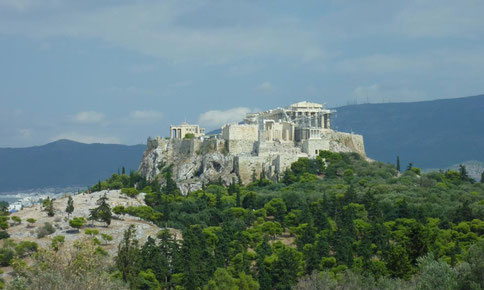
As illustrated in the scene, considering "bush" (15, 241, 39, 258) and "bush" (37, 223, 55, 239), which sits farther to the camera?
"bush" (37, 223, 55, 239)

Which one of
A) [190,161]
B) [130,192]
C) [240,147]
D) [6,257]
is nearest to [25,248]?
[6,257]

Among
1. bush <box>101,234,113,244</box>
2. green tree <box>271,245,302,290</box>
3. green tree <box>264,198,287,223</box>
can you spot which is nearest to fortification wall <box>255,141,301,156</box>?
green tree <box>264,198,287,223</box>

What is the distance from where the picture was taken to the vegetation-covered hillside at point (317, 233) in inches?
2633

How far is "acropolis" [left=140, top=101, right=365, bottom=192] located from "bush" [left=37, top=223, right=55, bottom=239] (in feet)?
97.0

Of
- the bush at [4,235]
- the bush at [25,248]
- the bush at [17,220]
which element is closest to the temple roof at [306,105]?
the bush at [17,220]

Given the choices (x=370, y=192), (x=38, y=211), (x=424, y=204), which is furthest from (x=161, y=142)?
(x=424, y=204)

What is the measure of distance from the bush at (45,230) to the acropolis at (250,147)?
29576 mm

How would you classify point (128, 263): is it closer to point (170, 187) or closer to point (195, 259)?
point (195, 259)

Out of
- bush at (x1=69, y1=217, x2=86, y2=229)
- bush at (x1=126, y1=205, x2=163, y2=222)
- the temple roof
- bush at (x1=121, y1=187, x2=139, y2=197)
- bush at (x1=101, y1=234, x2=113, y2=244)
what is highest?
the temple roof

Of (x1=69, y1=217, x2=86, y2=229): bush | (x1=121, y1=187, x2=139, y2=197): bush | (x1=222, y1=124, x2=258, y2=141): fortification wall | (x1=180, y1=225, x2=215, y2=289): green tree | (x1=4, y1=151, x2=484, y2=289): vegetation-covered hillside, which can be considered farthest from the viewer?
(x1=222, y1=124, x2=258, y2=141): fortification wall

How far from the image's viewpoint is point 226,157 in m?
116

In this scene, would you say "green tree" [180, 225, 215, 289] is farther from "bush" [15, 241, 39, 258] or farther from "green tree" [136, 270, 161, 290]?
"bush" [15, 241, 39, 258]

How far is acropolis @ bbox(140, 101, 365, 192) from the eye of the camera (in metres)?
114

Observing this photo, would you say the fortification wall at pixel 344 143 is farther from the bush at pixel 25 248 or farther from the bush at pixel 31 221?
the bush at pixel 25 248
